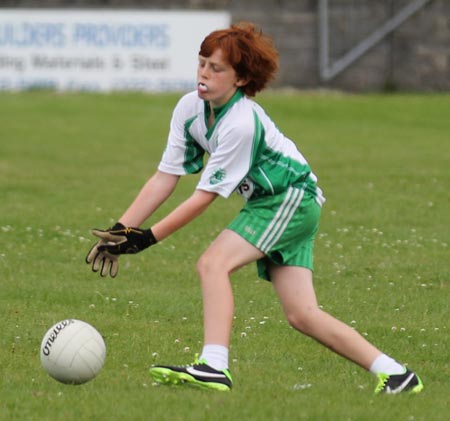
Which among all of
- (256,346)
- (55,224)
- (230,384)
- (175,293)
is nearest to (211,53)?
(230,384)

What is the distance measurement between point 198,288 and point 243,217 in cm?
376

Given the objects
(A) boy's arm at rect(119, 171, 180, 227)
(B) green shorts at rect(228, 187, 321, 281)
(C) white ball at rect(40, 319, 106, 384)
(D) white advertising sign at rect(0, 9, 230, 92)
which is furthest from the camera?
(D) white advertising sign at rect(0, 9, 230, 92)

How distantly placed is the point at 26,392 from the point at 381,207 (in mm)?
8854

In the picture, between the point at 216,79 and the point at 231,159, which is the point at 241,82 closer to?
the point at 216,79

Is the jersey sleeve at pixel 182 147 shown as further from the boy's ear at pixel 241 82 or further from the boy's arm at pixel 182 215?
the boy's arm at pixel 182 215

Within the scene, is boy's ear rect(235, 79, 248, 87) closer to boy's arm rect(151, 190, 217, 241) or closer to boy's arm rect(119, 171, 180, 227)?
boy's arm rect(151, 190, 217, 241)

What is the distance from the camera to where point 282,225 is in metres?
6.42

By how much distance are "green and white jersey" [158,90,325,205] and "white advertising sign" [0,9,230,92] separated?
21.4 meters

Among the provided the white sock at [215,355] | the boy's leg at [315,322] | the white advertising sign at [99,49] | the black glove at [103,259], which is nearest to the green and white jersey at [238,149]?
the boy's leg at [315,322]

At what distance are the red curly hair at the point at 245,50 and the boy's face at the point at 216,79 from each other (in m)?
0.03

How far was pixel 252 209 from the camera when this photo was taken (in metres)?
6.45

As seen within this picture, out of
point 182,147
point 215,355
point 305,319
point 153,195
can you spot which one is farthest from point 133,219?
point 305,319

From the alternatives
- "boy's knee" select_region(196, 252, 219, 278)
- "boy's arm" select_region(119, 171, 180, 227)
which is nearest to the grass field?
"boy's knee" select_region(196, 252, 219, 278)

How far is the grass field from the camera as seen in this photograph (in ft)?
20.6
